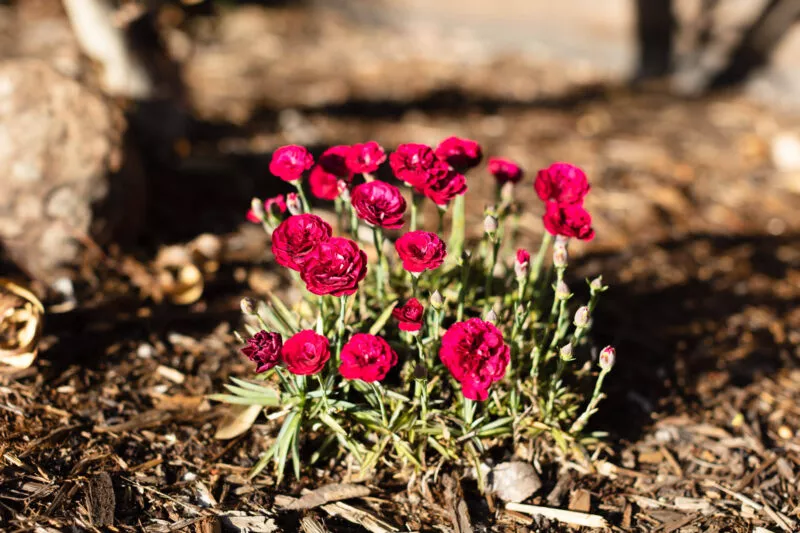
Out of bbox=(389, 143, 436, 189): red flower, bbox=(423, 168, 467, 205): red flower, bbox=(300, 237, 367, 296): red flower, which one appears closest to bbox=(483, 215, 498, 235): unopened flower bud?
bbox=(423, 168, 467, 205): red flower

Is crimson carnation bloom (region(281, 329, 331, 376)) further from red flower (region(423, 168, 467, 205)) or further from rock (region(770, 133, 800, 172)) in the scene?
rock (region(770, 133, 800, 172))

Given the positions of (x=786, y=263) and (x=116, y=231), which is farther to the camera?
(x=786, y=263)

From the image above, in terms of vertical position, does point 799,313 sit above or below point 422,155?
below

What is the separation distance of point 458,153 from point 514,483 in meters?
1.18

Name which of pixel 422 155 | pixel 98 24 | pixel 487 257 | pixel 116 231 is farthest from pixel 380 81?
pixel 422 155

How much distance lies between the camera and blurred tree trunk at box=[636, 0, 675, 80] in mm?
5879

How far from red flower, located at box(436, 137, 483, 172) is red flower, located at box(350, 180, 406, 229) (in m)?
0.33

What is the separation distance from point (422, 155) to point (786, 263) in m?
2.84

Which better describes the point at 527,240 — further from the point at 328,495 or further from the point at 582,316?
the point at 328,495

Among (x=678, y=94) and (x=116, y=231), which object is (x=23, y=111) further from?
(x=678, y=94)

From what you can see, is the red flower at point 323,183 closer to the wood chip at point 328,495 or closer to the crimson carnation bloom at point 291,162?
the crimson carnation bloom at point 291,162

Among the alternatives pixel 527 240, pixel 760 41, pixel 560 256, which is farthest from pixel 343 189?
pixel 760 41

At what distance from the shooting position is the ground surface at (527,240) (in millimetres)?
2445

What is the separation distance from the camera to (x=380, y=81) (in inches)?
228
